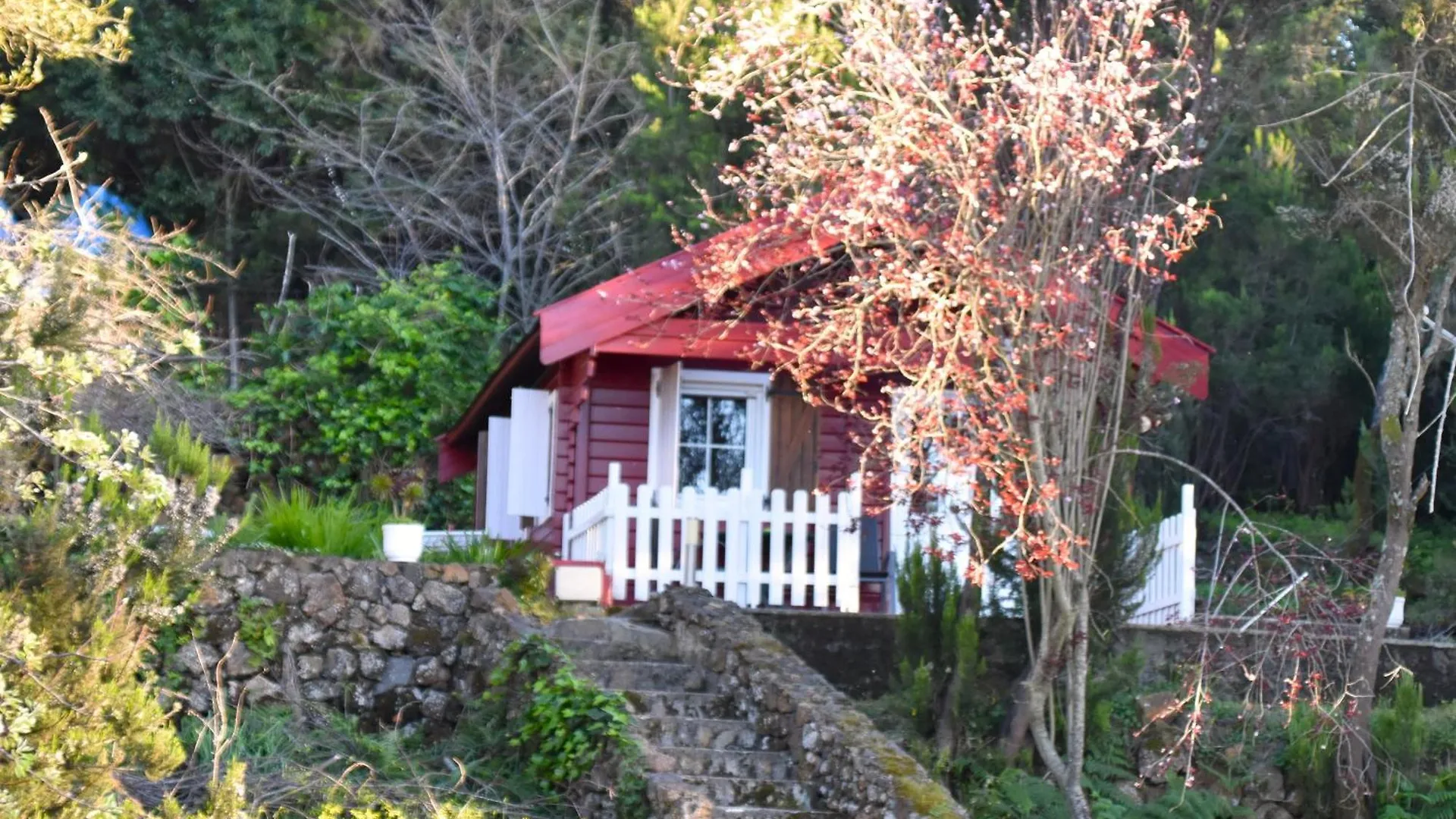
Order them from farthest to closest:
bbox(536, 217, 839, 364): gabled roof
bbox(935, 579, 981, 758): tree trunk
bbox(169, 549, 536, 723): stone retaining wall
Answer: bbox(536, 217, 839, 364): gabled roof < bbox(169, 549, 536, 723): stone retaining wall < bbox(935, 579, 981, 758): tree trunk

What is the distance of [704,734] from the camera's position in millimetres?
11086

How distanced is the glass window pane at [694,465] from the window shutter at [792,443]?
55 centimetres

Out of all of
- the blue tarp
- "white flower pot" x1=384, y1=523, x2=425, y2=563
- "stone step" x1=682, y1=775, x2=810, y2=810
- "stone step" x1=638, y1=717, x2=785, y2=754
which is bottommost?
"stone step" x1=682, y1=775, x2=810, y2=810

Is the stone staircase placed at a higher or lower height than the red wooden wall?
lower

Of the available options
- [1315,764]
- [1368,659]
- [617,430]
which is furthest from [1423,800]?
[617,430]

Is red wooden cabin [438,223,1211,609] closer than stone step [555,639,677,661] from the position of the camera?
No

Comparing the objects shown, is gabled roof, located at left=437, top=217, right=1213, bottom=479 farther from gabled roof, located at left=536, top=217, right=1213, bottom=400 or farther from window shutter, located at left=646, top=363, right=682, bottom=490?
window shutter, located at left=646, top=363, right=682, bottom=490

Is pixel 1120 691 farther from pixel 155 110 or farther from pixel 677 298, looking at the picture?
pixel 155 110

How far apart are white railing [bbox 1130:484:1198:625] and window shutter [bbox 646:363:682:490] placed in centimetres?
377

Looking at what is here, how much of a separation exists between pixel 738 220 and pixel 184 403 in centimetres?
753

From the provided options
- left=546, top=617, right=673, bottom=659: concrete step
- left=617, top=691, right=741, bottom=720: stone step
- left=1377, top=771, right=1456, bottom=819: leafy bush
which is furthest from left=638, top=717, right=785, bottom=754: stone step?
left=1377, top=771, right=1456, bottom=819: leafy bush

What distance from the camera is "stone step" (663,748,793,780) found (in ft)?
34.6

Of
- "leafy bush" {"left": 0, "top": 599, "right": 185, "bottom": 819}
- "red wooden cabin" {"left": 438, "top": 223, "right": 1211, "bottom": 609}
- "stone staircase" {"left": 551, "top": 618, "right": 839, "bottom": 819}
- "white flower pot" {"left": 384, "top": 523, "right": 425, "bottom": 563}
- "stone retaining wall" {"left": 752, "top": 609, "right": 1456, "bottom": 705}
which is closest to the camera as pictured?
"leafy bush" {"left": 0, "top": 599, "right": 185, "bottom": 819}

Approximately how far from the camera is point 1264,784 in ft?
38.5
